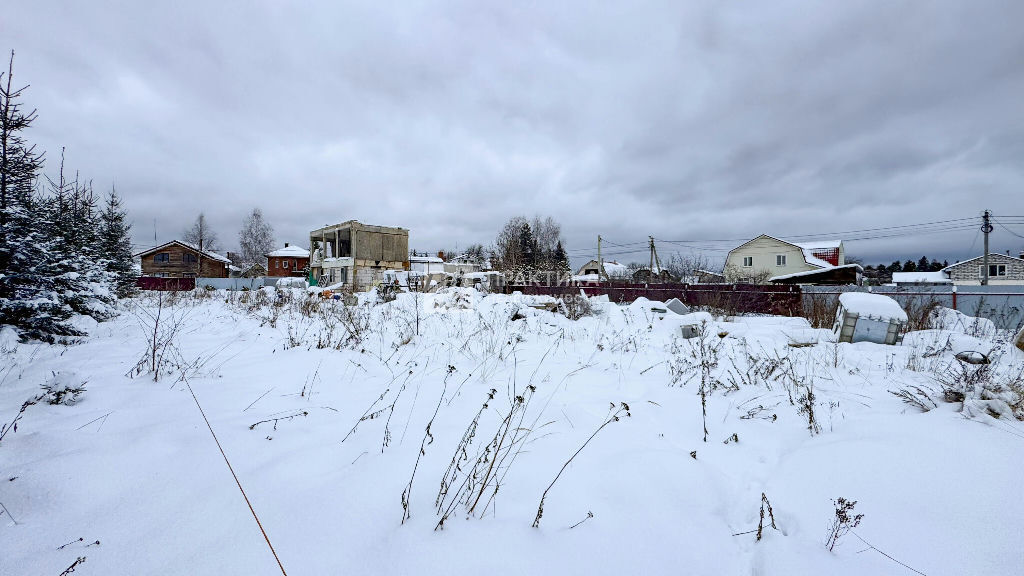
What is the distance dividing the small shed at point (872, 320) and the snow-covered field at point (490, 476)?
8.84ft

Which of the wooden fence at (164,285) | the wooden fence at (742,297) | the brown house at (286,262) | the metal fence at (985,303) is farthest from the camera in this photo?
the brown house at (286,262)

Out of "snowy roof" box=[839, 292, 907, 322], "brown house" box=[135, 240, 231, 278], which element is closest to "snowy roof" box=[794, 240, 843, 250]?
"snowy roof" box=[839, 292, 907, 322]

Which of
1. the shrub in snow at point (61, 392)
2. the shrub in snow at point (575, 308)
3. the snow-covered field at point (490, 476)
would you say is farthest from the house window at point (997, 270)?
the shrub in snow at point (61, 392)

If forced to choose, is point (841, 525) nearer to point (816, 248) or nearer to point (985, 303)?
point (985, 303)

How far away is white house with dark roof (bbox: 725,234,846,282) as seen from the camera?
35.8m

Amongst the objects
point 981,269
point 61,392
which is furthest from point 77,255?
point 981,269

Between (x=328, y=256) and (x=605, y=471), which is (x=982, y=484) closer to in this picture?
(x=605, y=471)

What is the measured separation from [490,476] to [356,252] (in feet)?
92.5

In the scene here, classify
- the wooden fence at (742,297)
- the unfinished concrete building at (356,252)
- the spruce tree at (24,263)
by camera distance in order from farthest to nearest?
the unfinished concrete building at (356,252)
the wooden fence at (742,297)
the spruce tree at (24,263)

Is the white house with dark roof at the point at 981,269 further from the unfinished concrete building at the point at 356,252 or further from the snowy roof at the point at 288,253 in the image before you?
the snowy roof at the point at 288,253

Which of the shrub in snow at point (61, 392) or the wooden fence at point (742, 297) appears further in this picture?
the wooden fence at point (742, 297)

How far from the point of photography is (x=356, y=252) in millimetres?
27469

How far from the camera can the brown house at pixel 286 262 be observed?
1880 inches

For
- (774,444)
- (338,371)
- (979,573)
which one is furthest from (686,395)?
(338,371)
